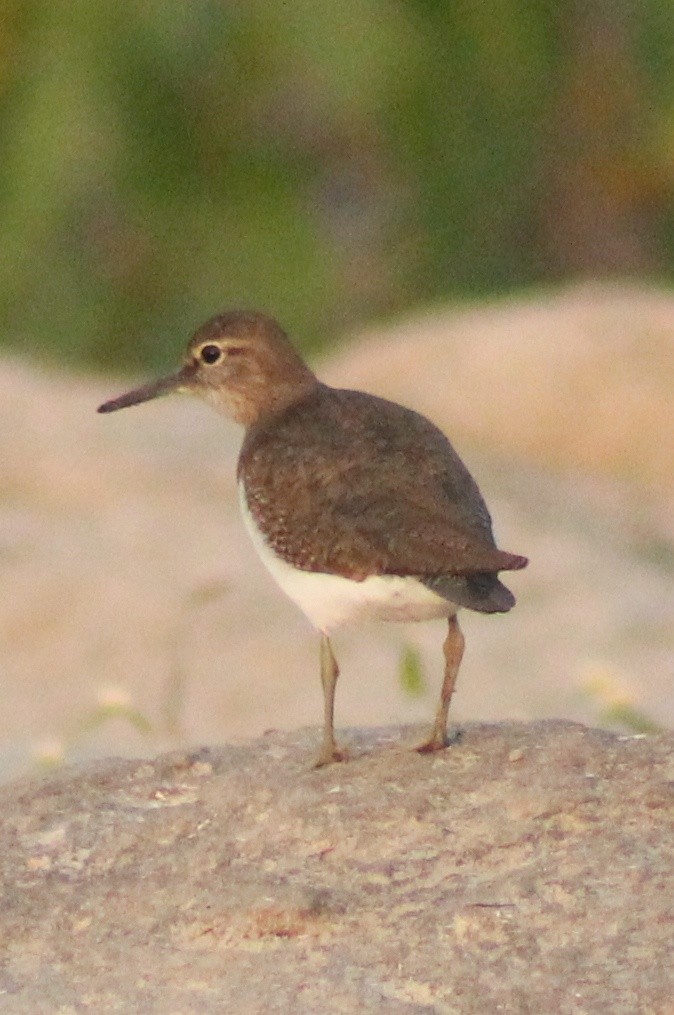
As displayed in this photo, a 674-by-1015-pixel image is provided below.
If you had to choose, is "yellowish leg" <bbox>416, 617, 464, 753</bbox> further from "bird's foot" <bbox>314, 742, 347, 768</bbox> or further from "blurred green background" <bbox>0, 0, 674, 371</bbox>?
"blurred green background" <bbox>0, 0, 674, 371</bbox>

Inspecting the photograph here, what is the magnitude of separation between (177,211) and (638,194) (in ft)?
13.3

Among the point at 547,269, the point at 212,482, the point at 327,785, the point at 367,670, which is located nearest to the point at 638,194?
the point at 547,269

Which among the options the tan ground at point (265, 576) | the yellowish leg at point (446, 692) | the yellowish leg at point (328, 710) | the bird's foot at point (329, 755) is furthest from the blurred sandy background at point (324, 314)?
the bird's foot at point (329, 755)

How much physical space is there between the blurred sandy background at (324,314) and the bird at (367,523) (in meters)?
1.04

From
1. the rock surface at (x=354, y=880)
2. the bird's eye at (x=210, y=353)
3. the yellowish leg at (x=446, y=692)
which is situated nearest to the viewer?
the rock surface at (x=354, y=880)

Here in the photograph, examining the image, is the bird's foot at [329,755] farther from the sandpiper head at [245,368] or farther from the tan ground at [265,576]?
the tan ground at [265,576]

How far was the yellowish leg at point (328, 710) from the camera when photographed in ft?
20.6

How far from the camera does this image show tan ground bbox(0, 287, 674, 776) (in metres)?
10.2

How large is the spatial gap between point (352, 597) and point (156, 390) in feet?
5.31

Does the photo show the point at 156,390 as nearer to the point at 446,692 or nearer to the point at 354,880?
the point at 446,692

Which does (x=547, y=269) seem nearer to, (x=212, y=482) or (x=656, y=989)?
(x=212, y=482)

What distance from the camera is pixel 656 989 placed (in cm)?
484

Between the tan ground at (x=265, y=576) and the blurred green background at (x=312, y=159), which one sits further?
the blurred green background at (x=312, y=159)

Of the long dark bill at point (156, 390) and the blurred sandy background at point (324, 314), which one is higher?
the blurred sandy background at point (324, 314)
